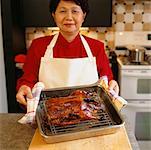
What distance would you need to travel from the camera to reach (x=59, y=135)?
758mm

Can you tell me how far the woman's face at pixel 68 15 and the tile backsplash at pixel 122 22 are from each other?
1470mm

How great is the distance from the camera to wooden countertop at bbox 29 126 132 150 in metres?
0.76

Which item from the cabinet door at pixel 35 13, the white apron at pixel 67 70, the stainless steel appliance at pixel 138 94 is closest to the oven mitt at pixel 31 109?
the white apron at pixel 67 70

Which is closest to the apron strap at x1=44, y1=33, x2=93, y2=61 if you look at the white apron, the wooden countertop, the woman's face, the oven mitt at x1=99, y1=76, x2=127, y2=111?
the white apron

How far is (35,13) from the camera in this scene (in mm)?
2398

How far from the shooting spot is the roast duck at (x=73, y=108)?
2.64 feet

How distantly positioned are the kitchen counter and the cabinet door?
58.4 inches

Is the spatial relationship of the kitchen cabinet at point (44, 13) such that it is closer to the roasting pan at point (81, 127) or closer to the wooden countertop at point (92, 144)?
the roasting pan at point (81, 127)

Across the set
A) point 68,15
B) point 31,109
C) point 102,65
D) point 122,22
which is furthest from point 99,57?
point 122,22

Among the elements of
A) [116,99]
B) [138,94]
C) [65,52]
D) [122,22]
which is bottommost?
[138,94]

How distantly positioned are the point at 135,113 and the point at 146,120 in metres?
0.15

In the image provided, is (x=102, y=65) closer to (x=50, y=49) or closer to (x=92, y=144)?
(x=50, y=49)

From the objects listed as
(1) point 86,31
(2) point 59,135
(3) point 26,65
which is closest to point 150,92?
(1) point 86,31

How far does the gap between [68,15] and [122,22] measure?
162cm
